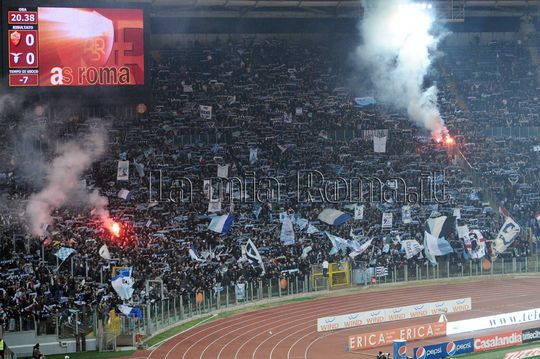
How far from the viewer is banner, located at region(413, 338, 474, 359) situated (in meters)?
25.4

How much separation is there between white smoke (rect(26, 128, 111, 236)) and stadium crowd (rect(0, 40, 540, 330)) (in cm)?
41

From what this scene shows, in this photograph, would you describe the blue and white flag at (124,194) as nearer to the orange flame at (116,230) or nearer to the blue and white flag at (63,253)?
the orange flame at (116,230)

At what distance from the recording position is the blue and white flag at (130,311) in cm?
2931

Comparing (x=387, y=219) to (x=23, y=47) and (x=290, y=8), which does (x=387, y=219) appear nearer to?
(x=290, y=8)

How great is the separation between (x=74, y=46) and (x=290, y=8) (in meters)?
15.7

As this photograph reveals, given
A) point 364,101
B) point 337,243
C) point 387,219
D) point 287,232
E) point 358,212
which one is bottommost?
point 337,243

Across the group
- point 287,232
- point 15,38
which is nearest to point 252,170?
point 287,232

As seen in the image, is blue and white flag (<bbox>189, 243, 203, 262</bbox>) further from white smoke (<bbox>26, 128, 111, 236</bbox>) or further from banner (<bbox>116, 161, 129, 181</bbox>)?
banner (<bbox>116, 161, 129, 181</bbox>)

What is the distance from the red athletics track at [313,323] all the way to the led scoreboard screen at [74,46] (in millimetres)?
10882

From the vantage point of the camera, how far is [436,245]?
40.2 metres

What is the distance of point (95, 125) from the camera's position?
43.9m

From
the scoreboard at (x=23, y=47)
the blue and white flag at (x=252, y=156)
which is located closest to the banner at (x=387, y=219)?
the blue and white flag at (x=252, y=156)

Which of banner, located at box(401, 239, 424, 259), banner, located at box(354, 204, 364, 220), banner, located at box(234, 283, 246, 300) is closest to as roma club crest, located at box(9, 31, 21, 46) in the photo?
banner, located at box(234, 283, 246, 300)

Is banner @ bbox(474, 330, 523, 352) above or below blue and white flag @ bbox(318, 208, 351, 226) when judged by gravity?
below
